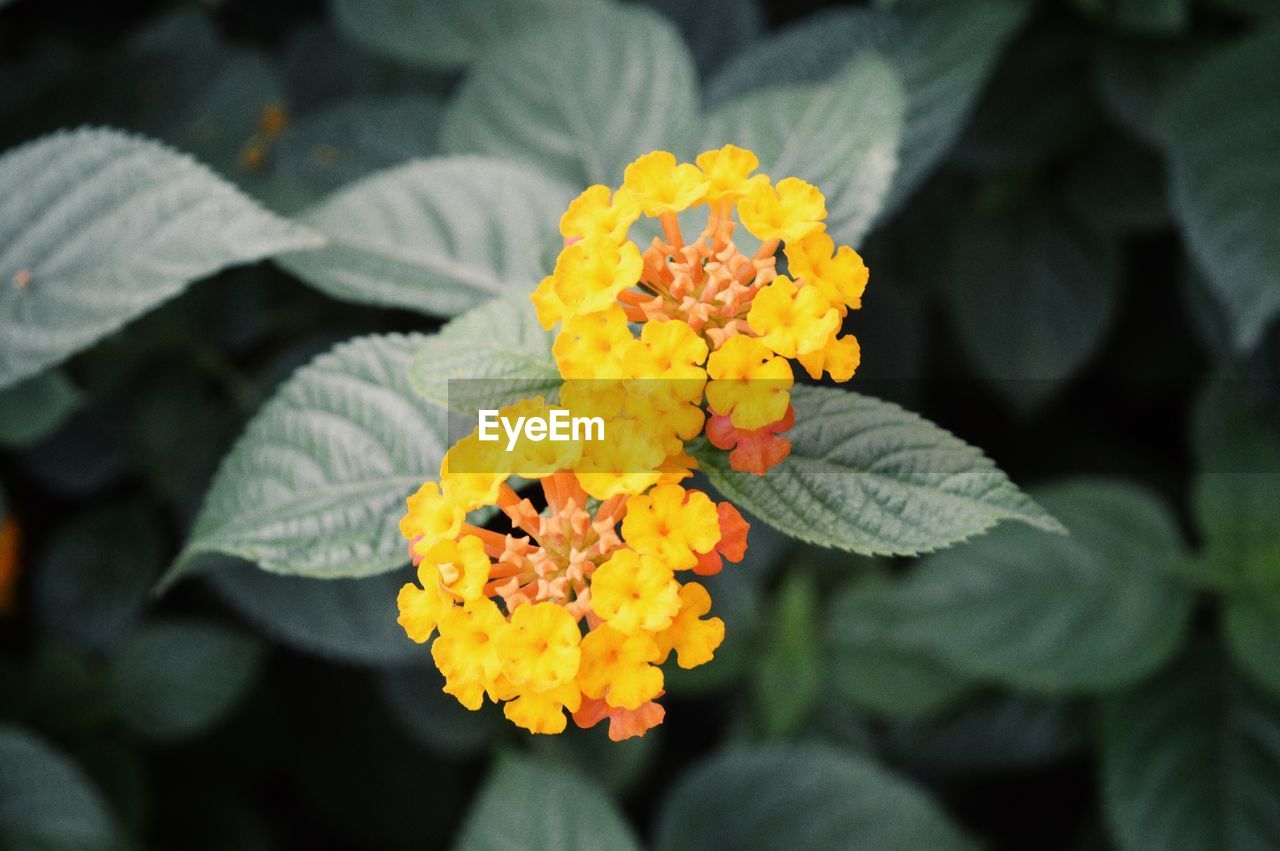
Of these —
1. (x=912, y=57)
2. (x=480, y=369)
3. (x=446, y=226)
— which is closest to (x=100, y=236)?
(x=446, y=226)

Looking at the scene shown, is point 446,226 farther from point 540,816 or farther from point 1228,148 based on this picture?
point 1228,148

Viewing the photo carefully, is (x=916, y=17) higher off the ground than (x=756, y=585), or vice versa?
(x=916, y=17)

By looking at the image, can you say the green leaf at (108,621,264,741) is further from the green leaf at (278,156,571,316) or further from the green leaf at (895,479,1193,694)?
the green leaf at (895,479,1193,694)

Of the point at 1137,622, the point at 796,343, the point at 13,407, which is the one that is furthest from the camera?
the point at 1137,622

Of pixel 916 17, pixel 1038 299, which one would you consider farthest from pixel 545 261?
pixel 1038 299

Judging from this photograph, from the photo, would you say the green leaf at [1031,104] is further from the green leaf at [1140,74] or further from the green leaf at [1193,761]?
the green leaf at [1193,761]

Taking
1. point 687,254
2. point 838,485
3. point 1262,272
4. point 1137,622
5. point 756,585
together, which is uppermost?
point 687,254

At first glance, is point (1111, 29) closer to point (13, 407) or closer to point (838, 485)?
point (838, 485)

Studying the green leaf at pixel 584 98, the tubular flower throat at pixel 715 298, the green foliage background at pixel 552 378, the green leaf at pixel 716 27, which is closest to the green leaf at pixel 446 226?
the green foliage background at pixel 552 378
